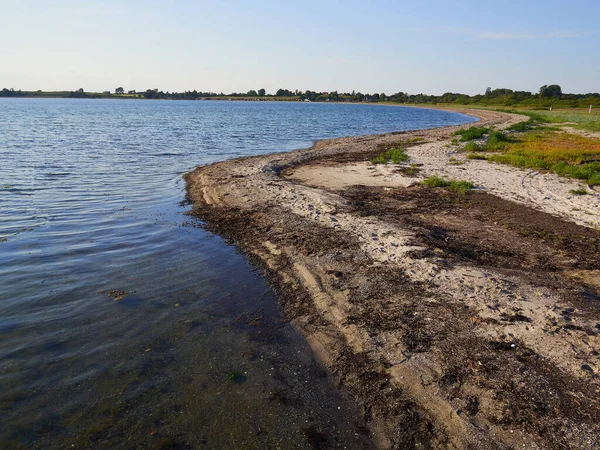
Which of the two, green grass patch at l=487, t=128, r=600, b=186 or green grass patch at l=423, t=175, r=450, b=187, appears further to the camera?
green grass patch at l=487, t=128, r=600, b=186

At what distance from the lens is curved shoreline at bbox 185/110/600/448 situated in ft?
16.8

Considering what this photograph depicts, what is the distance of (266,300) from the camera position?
852cm

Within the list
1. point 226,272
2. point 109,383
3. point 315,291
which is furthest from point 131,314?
point 315,291

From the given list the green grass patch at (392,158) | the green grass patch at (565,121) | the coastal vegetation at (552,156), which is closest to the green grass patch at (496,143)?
the coastal vegetation at (552,156)

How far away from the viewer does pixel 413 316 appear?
727 centimetres

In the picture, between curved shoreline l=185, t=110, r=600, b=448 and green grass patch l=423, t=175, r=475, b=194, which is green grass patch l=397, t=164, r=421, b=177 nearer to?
green grass patch l=423, t=175, r=475, b=194

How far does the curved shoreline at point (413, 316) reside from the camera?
512cm

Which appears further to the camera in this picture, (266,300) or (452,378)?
(266,300)

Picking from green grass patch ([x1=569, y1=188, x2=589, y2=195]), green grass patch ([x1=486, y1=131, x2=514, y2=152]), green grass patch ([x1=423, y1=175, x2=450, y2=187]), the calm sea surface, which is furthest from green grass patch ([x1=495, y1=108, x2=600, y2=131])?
the calm sea surface

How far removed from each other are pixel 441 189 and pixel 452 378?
12.0 metres

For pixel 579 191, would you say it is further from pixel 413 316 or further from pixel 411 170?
pixel 413 316

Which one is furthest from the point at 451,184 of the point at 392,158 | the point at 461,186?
the point at 392,158

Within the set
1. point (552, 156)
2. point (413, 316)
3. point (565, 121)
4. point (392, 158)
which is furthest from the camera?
point (565, 121)

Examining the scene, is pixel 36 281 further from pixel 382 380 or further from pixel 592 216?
pixel 592 216
